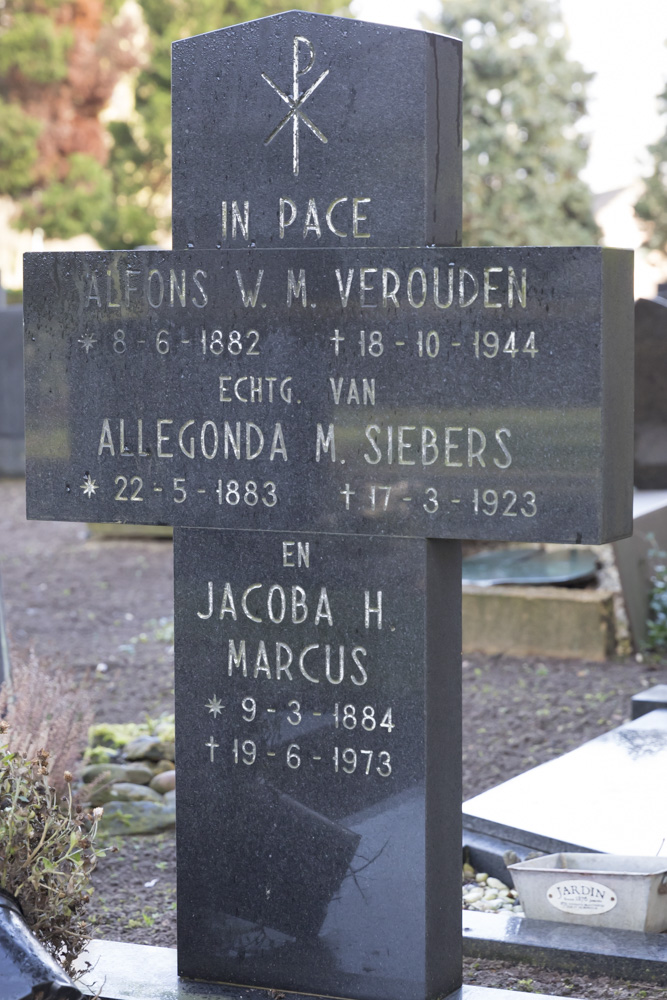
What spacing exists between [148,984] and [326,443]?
1.41 metres

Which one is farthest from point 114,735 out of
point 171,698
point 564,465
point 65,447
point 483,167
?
point 483,167

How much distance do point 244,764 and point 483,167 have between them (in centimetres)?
2602

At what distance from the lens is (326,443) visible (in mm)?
2994

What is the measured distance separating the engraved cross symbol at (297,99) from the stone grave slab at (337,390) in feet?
0.90

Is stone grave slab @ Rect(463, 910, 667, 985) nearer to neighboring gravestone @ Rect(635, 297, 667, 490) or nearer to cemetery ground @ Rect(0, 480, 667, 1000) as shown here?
cemetery ground @ Rect(0, 480, 667, 1000)

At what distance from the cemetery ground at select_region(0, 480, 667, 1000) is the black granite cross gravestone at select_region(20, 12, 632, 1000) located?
66 centimetres

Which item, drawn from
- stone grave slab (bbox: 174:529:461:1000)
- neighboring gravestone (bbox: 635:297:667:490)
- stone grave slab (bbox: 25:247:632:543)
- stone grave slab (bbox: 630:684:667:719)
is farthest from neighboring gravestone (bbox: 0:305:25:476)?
stone grave slab (bbox: 174:529:461:1000)

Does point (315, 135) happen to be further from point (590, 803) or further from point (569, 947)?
point (590, 803)

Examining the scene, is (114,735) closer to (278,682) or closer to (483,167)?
(278,682)

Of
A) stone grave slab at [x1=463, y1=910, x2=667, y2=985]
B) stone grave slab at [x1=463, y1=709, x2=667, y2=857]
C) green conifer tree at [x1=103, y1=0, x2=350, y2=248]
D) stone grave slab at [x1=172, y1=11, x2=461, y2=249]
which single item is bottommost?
stone grave slab at [x1=463, y1=910, x2=667, y2=985]

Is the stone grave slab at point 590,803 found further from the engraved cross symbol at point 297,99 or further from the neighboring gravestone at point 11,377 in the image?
the neighboring gravestone at point 11,377

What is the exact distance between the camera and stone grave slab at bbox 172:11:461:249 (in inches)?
114

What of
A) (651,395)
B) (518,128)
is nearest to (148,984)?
(651,395)

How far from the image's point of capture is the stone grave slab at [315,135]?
289cm
